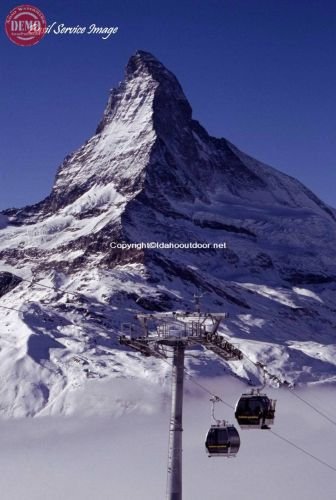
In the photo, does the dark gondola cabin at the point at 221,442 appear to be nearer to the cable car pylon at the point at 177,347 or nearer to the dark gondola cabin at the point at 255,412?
the dark gondola cabin at the point at 255,412

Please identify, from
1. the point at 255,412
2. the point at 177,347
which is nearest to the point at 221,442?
the point at 255,412

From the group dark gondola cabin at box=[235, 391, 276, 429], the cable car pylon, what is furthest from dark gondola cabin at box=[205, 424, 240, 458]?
the cable car pylon

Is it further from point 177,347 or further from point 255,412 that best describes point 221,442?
point 177,347

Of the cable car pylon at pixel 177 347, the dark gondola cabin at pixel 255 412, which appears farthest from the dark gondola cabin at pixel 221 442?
the cable car pylon at pixel 177 347

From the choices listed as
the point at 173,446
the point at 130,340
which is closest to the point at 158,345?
the point at 130,340

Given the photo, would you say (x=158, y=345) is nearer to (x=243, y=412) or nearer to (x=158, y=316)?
(x=158, y=316)
